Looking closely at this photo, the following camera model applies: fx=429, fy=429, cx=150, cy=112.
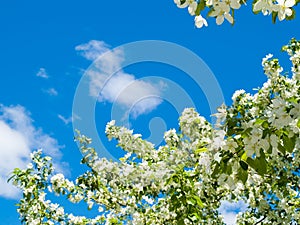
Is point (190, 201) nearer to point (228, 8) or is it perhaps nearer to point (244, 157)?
point (244, 157)

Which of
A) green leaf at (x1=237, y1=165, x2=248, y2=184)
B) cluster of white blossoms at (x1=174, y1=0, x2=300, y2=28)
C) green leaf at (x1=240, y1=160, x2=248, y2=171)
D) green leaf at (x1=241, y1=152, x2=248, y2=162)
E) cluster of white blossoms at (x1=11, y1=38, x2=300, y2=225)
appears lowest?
green leaf at (x1=237, y1=165, x2=248, y2=184)

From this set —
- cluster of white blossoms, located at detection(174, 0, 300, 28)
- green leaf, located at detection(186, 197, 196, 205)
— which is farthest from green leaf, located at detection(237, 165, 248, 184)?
green leaf, located at detection(186, 197, 196, 205)

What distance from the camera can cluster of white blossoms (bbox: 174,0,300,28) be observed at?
6.90ft

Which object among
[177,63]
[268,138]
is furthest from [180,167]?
[177,63]

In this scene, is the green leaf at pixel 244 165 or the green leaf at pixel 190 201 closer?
the green leaf at pixel 244 165

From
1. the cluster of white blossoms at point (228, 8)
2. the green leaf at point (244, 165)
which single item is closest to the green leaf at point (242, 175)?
the green leaf at point (244, 165)

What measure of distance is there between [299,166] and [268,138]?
413 centimetres

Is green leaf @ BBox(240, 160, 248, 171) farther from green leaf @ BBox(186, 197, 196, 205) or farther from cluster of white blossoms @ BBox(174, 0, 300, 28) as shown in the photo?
green leaf @ BBox(186, 197, 196, 205)

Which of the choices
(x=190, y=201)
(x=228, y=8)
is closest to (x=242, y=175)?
(x=228, y=8)

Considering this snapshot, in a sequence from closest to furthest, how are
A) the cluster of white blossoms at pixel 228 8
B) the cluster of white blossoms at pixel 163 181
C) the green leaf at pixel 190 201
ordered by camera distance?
the cluster of white blossoms at pixel 228 8, the green leaf at pixel 190 201, the cluster of white blossoms at pixel 163 181

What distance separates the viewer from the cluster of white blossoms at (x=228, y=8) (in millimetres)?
2104

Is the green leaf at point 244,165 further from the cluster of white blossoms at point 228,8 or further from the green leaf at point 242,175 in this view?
the cluster of white blossoms at point 228,8

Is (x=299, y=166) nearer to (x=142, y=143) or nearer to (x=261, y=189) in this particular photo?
(x=261, y=189)

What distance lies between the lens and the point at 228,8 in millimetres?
2197
